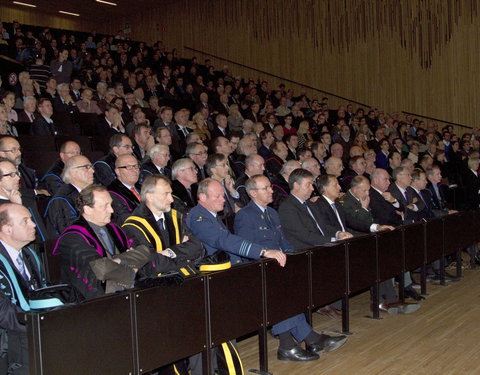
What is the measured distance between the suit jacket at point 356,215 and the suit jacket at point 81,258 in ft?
9.58

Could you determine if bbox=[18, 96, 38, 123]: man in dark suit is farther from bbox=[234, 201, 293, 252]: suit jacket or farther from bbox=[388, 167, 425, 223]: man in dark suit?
bbox=[388, 167, 425, 223]: man in dark suit

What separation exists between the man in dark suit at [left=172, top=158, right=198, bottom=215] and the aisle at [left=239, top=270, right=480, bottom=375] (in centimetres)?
118

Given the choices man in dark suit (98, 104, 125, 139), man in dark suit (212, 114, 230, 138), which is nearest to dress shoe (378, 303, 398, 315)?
man in dark suit (98, 104, 125, 139)

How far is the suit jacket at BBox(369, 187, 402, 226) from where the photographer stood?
5973 mm

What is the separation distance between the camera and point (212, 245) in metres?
3.95

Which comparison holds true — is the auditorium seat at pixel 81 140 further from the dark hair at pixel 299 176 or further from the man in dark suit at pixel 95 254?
the man in dark suit at pixel 95 254

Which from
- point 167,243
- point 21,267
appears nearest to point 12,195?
point 21,267

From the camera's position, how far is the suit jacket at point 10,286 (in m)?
2.62

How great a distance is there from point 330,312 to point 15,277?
320 cm

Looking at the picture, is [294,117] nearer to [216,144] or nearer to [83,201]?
[216,144]

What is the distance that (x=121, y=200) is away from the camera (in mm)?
4656

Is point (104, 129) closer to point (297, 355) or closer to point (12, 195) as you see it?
point (12, 195)

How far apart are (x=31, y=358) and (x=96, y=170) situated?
3351 mm

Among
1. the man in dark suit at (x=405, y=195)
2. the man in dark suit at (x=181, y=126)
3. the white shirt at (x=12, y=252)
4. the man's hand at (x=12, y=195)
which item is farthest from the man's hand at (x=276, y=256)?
the man in dark suit at (x=181, y=126)
